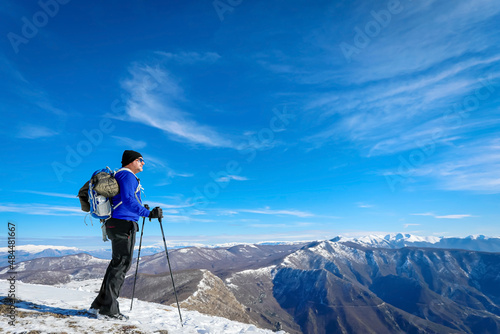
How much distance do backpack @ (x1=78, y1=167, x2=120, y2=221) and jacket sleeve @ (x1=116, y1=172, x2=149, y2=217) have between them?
0.20 meters

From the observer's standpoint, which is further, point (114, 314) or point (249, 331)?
point (249, 331)

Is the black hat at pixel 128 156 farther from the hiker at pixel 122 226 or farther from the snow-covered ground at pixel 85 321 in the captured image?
the snow-covered ground at pixel 85 321

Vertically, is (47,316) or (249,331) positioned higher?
(47,316)

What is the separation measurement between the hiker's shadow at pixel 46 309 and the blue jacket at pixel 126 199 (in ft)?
14.6

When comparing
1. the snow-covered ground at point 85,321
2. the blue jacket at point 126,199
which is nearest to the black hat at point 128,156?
the blue jacket at point 126,199

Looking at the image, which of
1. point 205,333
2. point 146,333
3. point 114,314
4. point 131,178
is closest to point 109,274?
point 114,314

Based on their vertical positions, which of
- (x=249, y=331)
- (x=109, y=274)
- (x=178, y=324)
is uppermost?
(x=109, y=274)

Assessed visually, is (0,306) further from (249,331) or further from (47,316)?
(249,331)

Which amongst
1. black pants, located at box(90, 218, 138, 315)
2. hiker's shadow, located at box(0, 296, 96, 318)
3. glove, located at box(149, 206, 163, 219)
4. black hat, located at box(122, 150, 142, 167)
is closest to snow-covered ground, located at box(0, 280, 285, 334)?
hiker's shadow, located at box(0, 296, 96, 318)

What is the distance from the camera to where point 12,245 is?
1091 centimetres

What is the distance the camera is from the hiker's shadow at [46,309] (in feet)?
34.2

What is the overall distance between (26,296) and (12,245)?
409 cm

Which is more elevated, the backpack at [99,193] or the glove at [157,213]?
the backpack at [99,193]

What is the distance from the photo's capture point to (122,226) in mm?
9531
